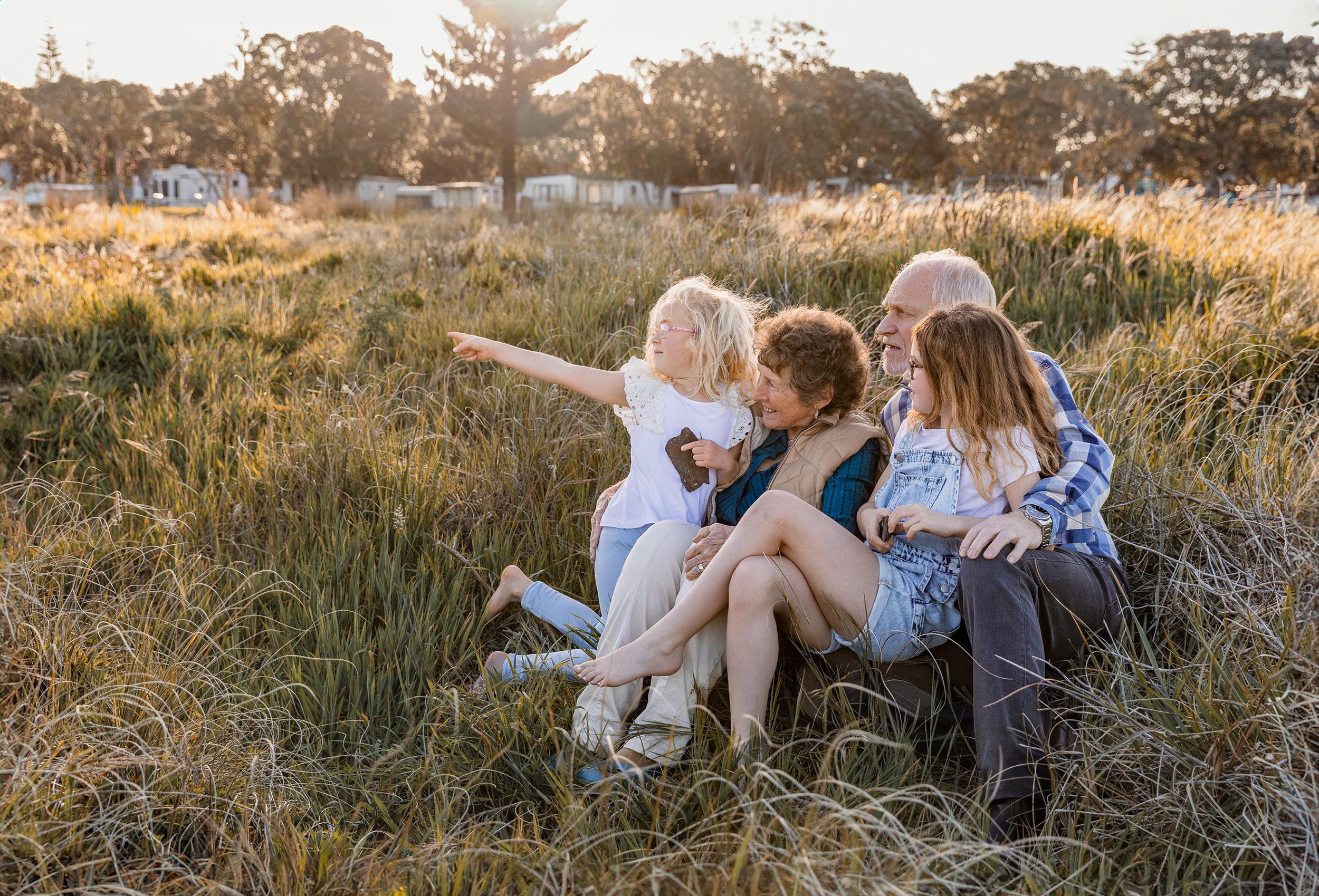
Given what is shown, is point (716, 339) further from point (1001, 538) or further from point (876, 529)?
point (1001, 538)

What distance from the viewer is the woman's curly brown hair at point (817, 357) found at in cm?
282

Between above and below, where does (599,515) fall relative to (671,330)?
below

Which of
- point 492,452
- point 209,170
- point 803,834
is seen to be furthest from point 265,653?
point 209,170

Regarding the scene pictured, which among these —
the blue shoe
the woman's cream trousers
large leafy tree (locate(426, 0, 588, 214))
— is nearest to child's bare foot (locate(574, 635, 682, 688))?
the woman's cream trousers

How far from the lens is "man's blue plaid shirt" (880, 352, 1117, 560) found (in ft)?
7.89

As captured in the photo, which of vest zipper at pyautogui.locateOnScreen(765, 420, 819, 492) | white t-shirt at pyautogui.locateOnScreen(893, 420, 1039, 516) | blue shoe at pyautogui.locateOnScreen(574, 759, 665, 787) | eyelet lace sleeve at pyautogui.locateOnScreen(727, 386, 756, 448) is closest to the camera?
blue shoe at pyautogui.locateOnScreen(574, 759, 665, 787)

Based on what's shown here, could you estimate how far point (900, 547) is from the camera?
2.59 metres

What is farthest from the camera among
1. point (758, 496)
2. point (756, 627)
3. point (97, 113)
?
point (97, 113)

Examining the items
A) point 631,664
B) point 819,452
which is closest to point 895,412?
point 819,452

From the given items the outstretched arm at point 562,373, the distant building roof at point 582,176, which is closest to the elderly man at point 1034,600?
the outstretched arm at point 562,373

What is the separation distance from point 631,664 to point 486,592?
1.17 meters

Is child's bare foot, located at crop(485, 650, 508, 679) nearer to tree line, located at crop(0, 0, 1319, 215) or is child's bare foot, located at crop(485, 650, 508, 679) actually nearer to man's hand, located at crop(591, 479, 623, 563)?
man's hand, located at crop(591, 479, 623, 563)

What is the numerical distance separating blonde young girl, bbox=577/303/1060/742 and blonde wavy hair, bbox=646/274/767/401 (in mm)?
723

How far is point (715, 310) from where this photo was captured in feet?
10.1
